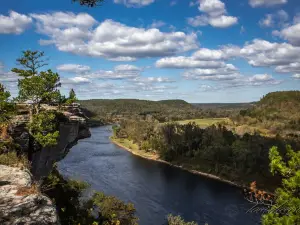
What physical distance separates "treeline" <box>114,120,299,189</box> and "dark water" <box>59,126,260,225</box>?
292 inches

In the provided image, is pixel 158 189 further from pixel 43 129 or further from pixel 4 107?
pixel 4 107

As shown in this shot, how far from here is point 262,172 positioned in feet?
254

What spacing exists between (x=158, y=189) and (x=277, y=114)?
117 metres

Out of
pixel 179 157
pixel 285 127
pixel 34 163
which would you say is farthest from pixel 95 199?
pixel 285 127

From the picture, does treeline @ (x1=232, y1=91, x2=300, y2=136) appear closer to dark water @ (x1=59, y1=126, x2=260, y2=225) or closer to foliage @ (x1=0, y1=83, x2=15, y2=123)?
dark water @ (x1=59, y1=126, x2=260, y2=225)

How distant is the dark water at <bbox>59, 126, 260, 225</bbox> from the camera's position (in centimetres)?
4972

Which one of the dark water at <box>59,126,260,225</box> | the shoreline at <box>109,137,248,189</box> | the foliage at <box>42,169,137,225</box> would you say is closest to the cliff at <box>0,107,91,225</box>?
the foliage at <box>42,169,137,225</box>

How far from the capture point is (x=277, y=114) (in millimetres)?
159625

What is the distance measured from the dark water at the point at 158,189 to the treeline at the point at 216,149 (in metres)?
7.42

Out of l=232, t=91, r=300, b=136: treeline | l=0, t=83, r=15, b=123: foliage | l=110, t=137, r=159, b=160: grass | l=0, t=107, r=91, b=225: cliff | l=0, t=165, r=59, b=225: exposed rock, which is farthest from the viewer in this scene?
l=232, t=91, r=300, b=136: treeline

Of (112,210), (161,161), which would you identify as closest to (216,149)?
(161,161)

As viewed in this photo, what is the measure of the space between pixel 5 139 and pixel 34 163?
3.64 metres

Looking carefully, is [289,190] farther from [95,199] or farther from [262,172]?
[262,172]

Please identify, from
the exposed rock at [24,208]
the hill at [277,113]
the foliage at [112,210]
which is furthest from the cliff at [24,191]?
the hill at [277,113]
